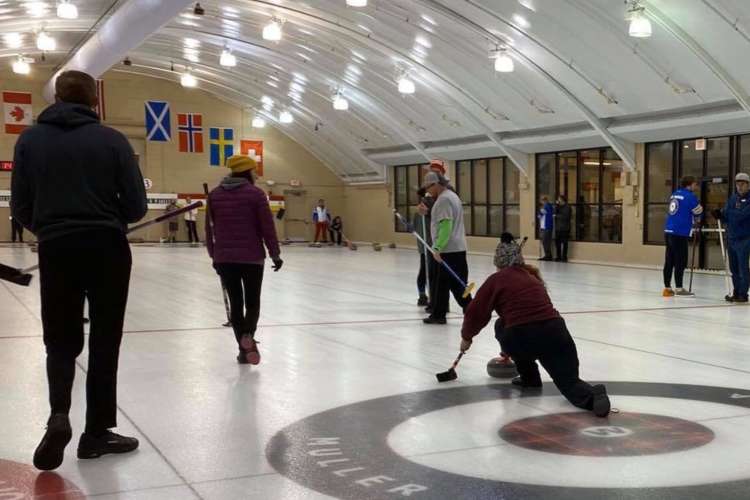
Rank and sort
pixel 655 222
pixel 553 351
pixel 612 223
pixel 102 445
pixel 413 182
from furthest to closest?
pixel 413 182 → pixel 612 223 → pixel 655 222 → pixel 553 351 → pixel 102 445

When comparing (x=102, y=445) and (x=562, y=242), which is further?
(x=562, y=242)

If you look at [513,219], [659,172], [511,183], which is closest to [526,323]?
[659,172]

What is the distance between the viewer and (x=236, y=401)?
15.9 feet

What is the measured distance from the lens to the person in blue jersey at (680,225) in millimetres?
10688

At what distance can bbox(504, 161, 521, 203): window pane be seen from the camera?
74.6 feet

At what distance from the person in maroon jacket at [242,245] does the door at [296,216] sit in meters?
25.4

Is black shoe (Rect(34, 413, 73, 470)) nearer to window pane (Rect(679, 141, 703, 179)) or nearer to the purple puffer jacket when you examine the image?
the purple puffer jacket

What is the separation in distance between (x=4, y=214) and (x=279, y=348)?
24.2 meters

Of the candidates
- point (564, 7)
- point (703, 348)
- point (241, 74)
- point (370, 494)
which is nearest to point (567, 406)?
point (370, 494)

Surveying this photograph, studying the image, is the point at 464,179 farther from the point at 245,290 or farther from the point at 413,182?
the point at 245,290

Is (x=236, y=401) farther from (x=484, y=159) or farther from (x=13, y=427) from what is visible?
(x=484, y=159)

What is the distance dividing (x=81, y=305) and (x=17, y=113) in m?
24.4

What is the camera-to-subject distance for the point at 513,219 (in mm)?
22984

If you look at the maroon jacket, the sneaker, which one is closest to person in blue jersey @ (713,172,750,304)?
the maroon jacket
